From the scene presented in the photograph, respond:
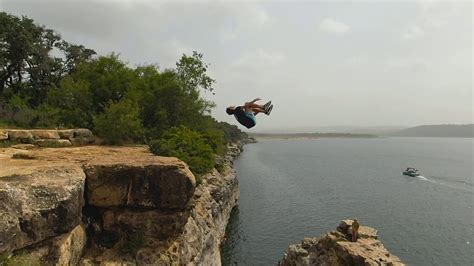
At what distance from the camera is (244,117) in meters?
12.6

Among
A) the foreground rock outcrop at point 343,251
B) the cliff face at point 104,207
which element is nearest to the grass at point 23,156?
the cliff face at point 104,207

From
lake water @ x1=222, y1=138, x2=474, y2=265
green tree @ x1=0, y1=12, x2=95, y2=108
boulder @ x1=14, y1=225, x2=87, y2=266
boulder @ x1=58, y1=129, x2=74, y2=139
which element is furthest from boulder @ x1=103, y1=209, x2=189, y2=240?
green tree @ x1=0, y1=12, x2=95, y2=108

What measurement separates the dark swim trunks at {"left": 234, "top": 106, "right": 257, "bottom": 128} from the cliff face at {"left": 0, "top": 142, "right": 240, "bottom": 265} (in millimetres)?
5464

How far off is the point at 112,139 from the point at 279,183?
4770 cm

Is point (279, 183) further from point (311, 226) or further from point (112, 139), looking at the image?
point (112, 139)

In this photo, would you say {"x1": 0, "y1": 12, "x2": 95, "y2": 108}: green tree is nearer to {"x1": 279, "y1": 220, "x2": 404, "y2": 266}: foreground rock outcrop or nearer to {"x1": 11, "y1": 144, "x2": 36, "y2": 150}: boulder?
{"x1": 11, "y1": 144, "x2": 36, "y2": 150}: boulder

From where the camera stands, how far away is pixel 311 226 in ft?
139

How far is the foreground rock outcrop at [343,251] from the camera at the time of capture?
21.1m

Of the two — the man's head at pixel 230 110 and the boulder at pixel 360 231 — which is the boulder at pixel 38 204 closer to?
the man's head at pixel 230 110

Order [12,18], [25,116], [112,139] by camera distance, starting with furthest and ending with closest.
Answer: [12,18] → [25,116] → [112,139]

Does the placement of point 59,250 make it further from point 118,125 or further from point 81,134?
point 118,125

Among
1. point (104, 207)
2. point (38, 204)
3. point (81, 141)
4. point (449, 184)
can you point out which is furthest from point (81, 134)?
point (449, 184)

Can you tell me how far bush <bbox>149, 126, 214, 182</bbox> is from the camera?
23719mm

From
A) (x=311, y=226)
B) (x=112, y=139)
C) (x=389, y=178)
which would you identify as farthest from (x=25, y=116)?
(x=389, y=178)
